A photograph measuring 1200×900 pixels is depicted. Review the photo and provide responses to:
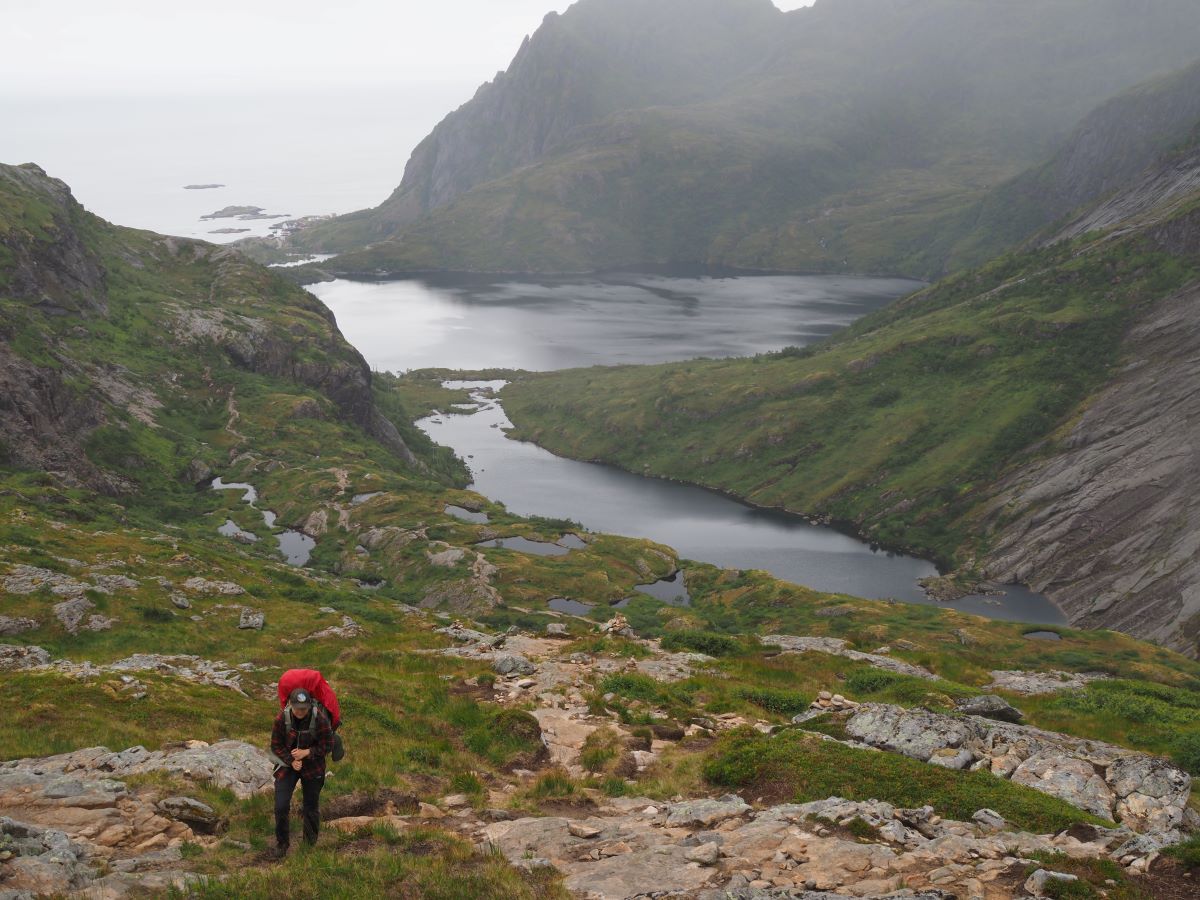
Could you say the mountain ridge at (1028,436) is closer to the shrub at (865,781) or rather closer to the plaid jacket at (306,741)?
the shrub at (865,781)

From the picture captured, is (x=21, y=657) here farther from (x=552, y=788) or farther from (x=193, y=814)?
(x=552, y=788)

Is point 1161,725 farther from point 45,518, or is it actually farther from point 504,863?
point 45,518

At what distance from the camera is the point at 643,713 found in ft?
97.3

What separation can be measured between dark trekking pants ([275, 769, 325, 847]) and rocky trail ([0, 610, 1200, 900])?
0.91 metres

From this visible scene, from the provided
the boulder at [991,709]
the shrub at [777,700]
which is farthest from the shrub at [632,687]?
the boulder at [991,709]

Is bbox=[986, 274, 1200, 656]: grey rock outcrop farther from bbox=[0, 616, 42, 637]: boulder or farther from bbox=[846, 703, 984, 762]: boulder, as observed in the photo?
bbox=[0, 616, 42, 637]: boulder

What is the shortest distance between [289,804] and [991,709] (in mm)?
26440

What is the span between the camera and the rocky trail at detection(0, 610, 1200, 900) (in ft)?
49.7

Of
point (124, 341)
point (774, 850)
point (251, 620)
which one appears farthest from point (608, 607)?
point (124, 341)

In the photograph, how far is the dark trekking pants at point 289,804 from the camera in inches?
622

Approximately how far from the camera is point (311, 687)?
→ 16.3 m

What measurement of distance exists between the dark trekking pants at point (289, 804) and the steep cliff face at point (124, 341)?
278 feet

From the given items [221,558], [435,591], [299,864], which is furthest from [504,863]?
[435,591]

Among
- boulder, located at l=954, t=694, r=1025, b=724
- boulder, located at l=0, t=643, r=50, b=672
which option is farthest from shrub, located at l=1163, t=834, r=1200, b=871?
boulder, located at l=0, t=643, r=50, b=672
